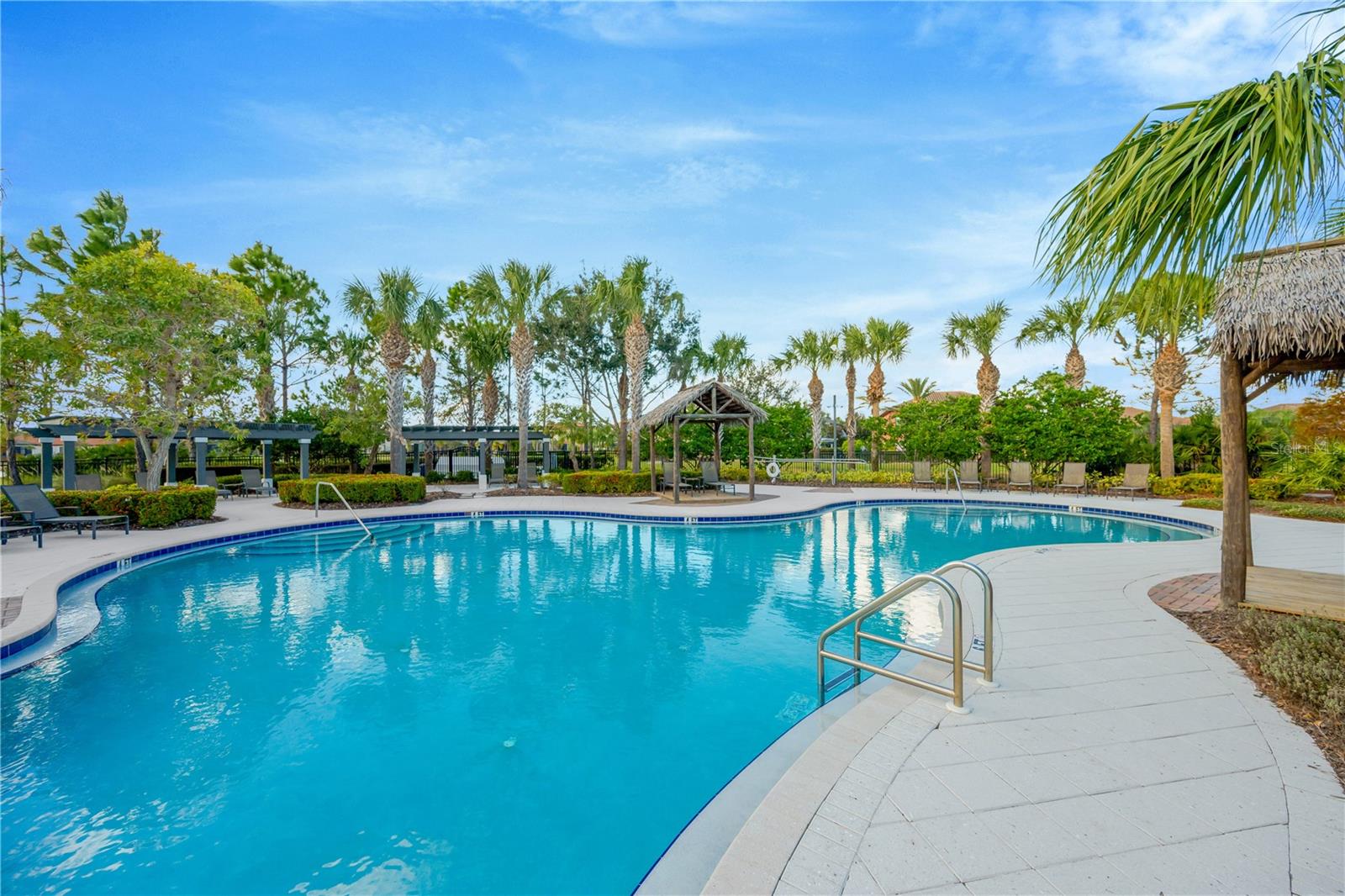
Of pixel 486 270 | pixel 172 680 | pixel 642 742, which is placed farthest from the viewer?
pixel 486 270

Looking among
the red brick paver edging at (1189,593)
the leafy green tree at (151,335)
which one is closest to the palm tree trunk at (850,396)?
the red brick paver edging at (1189,593)

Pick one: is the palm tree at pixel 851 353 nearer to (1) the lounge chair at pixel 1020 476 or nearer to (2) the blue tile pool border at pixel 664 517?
(1) the lounge chair at pixel 1020 476

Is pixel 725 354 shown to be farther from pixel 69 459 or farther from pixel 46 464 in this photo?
pixel 46 464

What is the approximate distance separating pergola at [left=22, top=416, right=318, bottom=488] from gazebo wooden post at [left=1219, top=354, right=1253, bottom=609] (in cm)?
1965

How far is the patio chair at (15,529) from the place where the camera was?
31.7ft

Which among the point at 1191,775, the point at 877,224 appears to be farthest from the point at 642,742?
the point at 877,224

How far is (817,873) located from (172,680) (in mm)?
5456

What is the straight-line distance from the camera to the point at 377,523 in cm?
1351

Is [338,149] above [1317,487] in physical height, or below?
above

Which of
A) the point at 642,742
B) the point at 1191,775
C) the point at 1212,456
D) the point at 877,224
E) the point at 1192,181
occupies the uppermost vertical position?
the point at 877,224

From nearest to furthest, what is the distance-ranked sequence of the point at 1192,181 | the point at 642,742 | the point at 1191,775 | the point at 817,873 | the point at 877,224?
the point at 817,873 → the point at 1192,181 → the point at 1191,775 → the point at 642,742 → the point at 877,224

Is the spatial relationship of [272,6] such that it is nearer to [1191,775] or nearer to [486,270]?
[486,270]

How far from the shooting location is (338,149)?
13.5 m

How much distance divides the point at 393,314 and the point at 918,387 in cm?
2473
